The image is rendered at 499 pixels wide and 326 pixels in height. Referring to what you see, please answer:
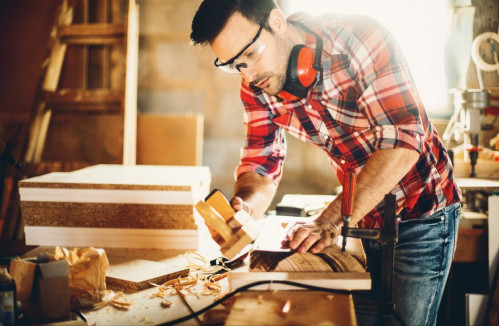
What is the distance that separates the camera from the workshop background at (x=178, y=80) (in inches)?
140

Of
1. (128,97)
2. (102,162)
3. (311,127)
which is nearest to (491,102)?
(311,127)

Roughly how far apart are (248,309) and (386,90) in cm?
79

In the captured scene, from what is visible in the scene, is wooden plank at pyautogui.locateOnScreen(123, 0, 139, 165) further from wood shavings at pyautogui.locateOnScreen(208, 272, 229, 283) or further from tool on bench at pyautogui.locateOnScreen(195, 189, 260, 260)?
tool on bench at pyautogui.locateOnScreen(195, 189, 260, 260)

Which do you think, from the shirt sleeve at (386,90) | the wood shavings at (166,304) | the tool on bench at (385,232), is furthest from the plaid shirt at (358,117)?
the wood shavings at (166,304)

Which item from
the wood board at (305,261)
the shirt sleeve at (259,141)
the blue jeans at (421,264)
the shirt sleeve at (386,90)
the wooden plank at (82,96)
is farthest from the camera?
the wooden plank at (82,96)

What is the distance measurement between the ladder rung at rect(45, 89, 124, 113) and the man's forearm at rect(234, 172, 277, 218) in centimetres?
167

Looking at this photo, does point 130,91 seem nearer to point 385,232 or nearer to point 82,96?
point 82,96

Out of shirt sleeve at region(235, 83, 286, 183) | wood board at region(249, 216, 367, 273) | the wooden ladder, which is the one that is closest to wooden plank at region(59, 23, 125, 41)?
the wooden ladder

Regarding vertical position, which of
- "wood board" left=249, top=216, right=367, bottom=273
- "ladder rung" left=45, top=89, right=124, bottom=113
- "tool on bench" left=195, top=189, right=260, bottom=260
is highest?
"ladder rung" left=45, top=89, right=124, bottom=113

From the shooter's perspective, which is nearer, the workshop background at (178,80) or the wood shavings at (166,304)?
the wood shavings at (166,304)

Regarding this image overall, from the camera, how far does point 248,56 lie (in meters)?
1.54

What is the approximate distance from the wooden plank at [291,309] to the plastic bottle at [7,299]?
0.48m

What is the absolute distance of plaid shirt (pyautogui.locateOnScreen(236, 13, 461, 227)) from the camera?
140cm

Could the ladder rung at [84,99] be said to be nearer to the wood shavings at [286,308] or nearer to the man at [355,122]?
the man at [355,122]
